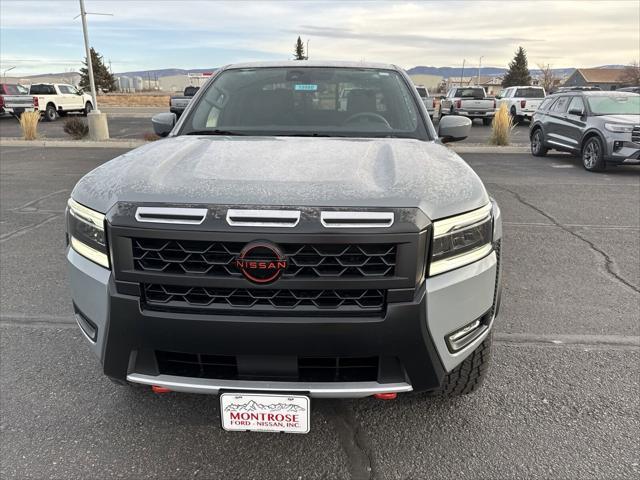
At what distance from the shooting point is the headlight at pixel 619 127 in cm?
991

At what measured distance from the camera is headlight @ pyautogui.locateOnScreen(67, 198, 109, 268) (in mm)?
2086

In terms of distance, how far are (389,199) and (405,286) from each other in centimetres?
34

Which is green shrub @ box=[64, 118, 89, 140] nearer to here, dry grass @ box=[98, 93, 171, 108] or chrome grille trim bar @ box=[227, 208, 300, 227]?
chrome grille trim bar @ box=[227, 208, 300, 227]

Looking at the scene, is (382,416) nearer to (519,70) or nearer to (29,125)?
(29,125)

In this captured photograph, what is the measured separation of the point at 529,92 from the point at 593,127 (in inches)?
653

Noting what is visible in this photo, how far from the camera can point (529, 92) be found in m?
25.8

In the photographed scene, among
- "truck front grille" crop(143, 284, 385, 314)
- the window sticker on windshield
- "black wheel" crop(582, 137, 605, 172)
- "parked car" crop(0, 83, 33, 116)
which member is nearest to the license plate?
"truck front grille" crop(143, 284, 385, 314)

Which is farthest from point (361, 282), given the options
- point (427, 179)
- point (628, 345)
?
point (628, 345)

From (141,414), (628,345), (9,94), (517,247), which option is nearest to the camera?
(141,414)

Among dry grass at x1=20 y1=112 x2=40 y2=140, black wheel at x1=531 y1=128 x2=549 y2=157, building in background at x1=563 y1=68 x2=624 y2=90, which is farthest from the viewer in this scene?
building in background at x1=563 y1=68 x2=624 y2=90

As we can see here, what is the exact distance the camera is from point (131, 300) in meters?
2.00

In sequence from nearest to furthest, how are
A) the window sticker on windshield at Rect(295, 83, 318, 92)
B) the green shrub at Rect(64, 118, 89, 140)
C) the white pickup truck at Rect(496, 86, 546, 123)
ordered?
the window sticker on windshield at Rect(295, 83, 318, 92) → the green shrub at Rect(64, 118, 89, 140) → the white pickup truck at Rect(496, 86, 546, 123)

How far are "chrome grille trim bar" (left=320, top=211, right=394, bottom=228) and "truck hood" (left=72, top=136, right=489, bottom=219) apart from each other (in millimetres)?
54

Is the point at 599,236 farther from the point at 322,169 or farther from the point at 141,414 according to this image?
the point at 141,414
